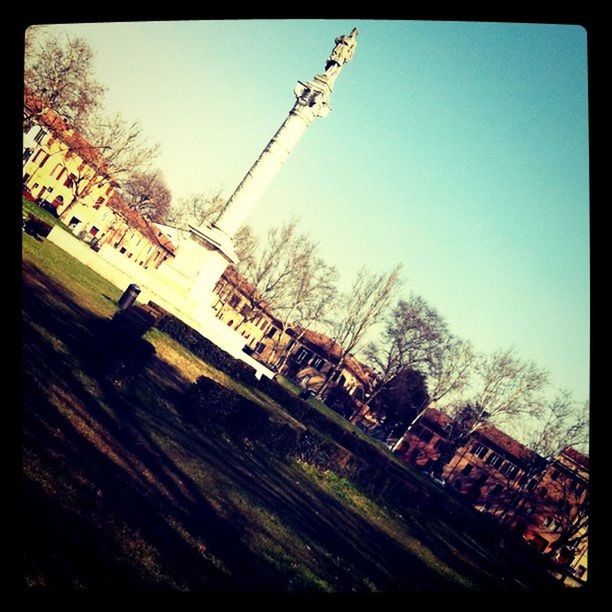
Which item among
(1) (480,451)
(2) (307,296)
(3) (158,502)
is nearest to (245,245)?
(2) (307,296)

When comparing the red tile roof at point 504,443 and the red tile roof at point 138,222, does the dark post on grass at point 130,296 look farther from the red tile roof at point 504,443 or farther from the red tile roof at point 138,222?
the red tile roof at point 138,222

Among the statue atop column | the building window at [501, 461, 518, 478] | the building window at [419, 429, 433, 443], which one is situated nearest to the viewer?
the statue atop column

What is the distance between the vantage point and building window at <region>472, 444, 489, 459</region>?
43.5 meters

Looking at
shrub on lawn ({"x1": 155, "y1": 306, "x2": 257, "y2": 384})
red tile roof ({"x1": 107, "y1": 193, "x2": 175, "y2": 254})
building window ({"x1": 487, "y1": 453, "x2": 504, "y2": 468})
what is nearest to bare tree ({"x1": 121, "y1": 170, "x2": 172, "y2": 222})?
red tile roof ({"x1": 107, "y1": 193, "x2": 175, "y2": 254})

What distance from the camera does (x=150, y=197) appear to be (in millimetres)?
59938

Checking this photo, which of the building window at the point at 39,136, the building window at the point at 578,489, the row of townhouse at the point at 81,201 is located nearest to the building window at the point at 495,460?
the building window at the point at 578,489

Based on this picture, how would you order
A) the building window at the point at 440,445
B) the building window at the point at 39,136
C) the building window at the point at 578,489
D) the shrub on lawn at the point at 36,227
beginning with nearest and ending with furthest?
the shrub on lawn at the point at 36,227
the building window at the point at 578,489
the building window at the point at 39,136
the building window at the point at 440,445

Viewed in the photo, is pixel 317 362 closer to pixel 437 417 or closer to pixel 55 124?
pixel 437 417

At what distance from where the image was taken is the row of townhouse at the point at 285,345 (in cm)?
5325

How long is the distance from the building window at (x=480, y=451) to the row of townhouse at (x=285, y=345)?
14.7 metres

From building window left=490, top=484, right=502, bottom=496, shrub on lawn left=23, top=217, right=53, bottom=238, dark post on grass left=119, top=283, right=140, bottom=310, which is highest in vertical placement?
building window left=490, top=484, right=502, bottom=496

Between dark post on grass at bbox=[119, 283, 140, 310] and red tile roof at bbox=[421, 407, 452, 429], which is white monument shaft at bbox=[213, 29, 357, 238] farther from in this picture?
red tile roof at bbox=[421, 407, 452, 429]

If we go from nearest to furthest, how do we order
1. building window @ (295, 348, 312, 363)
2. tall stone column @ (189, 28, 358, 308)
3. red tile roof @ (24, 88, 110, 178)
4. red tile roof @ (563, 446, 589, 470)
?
tall stone column @ (189, 28, 358, 308)
red tile roof @ (24, 88, 110, 178)
red tile roof @ (563, 446, 589, 470)
building window @ (295, 348, 312, 363)

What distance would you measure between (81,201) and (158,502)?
180 ft
